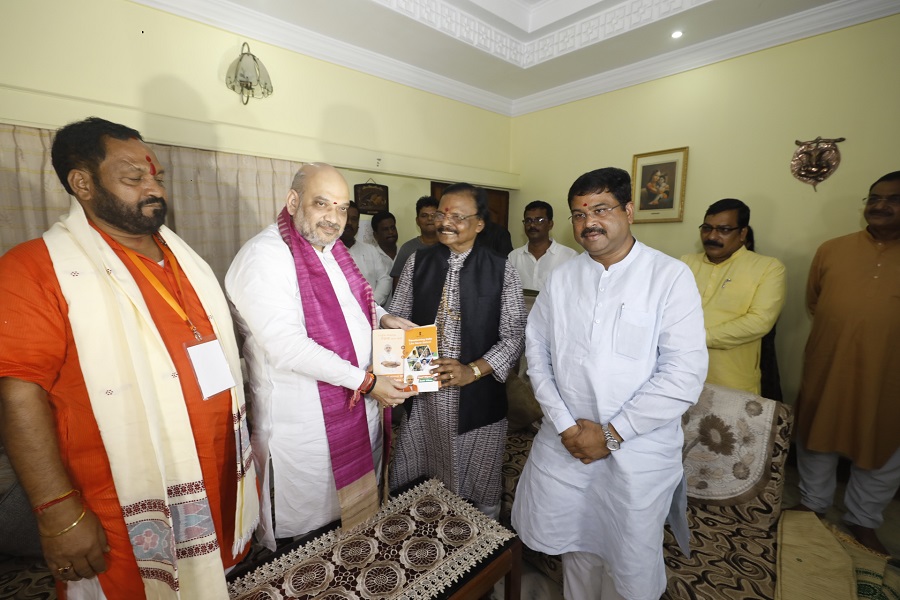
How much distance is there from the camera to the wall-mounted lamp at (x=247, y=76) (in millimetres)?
2938

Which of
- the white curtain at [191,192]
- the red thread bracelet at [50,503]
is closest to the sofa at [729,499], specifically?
the red thread bracelet at [50,503]

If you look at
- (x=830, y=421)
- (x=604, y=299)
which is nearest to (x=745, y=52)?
(x=830, y=421)

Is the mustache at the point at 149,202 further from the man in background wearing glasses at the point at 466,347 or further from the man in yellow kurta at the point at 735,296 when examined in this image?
the man in yellow kurta at the point at 735,296

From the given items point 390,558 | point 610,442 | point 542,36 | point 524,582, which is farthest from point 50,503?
point 542,36

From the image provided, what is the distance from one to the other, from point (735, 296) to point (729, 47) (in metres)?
2.46

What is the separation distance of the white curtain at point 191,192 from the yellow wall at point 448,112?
13 cm

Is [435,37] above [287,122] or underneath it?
above

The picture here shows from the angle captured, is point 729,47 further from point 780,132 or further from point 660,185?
point 660,185

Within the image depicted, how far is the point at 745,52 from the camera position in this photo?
3.48 m

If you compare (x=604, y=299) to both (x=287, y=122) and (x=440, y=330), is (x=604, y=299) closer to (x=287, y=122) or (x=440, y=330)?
(x=440, y=330)

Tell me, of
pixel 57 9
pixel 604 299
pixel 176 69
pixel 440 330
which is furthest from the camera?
pixel 176 69

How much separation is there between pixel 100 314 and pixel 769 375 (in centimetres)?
451

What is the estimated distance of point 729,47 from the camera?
353 centimetres

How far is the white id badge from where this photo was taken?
1.39m
